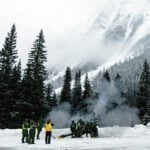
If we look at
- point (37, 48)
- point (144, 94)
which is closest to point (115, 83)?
A: point (144, 94)

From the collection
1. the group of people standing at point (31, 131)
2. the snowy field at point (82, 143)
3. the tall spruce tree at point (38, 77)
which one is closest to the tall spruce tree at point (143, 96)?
the tall spruce tree at point (38, 77)

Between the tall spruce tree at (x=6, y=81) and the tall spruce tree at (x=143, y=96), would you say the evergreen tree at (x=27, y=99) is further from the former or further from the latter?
the tall spruce tree at (x=143, y=96)

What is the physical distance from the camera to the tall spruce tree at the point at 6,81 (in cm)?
6241

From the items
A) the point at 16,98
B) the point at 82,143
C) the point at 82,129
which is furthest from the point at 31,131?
the point at 16,98

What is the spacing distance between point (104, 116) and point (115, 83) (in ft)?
51.2

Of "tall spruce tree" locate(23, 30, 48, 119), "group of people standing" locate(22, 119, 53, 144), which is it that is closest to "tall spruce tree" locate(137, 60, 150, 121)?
"tall spruce tree" locate(23, 30, 48, 119)

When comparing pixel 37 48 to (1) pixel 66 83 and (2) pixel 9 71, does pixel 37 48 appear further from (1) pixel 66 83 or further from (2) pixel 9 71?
(1) pixel 66 83

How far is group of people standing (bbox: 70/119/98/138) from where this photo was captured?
44562mm

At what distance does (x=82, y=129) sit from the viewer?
45.1 metres

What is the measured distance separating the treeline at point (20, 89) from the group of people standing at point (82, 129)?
18.8m

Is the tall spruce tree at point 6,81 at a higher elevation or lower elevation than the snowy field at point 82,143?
higher

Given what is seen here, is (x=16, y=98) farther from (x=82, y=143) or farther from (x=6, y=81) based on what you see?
(x=82, y=143)

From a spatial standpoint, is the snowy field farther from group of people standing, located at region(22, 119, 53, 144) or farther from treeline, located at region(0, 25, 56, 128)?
treeline, located at region(0, 25, 56, 128)

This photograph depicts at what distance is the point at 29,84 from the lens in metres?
64.6
